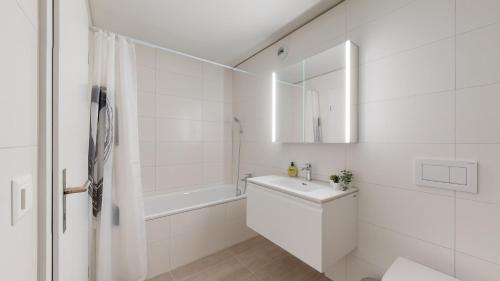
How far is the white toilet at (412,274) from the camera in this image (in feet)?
3.31

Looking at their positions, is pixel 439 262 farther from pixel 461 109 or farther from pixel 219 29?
→ pixel 219 29

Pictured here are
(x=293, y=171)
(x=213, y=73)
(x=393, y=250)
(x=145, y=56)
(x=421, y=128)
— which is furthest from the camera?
(x=213, y=73)

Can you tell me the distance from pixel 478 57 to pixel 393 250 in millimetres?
1221

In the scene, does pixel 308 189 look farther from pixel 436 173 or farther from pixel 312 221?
pixel 436 173

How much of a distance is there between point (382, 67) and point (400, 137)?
19.9 inches

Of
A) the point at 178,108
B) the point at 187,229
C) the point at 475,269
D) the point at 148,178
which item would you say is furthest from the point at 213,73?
the point at 475,269

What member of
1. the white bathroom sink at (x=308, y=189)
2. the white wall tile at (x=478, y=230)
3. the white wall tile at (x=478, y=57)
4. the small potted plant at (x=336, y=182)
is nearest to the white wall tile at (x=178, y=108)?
the white bathroom sink at (x=308, y=189)

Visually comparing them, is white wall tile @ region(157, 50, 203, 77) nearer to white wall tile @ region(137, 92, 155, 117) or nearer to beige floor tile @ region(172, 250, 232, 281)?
white wall tile @ region(137, 92, 155, 117)

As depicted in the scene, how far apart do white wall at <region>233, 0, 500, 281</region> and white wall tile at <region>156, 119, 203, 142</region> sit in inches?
70.2

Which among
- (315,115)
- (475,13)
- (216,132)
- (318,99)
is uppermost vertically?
(475,13)

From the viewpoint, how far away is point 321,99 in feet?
5.73

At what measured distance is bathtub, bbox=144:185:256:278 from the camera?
1740mm

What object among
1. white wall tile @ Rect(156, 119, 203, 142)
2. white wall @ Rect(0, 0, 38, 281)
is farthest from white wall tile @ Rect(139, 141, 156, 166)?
white wall @ Rect(0, 0, 38, 281)

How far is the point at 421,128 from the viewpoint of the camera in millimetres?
1188
